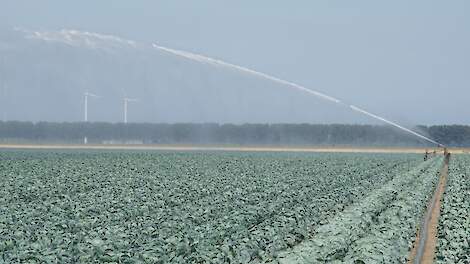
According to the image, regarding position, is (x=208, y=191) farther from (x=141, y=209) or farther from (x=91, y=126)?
(x=91, y=126)

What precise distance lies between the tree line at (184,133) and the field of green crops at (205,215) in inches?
2295

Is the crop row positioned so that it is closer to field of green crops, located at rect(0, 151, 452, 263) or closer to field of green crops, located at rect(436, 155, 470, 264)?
field of green crops, located at rect(0, 151, 452, 263)

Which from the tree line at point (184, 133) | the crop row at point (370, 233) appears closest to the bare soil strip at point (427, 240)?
the crop row at point (370, 233)

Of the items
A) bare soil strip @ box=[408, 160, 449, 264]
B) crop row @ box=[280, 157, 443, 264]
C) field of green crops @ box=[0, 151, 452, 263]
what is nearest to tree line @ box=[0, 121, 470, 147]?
field of green crops @ box=[0, 151, 452, 263]

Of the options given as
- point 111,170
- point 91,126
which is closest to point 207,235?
point 111,170

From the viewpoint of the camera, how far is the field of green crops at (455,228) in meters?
16.2

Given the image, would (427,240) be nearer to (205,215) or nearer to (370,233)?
(370,233)

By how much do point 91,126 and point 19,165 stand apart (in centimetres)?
6139

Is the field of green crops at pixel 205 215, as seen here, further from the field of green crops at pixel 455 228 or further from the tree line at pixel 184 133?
the tree line at pixel 184 133

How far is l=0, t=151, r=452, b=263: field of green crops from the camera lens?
1450 centimetres

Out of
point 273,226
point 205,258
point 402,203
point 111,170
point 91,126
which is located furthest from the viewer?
point 91,126

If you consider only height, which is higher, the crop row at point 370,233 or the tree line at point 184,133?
the tree line at point 184,133

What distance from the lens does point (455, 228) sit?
65.8ft

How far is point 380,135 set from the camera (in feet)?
310
